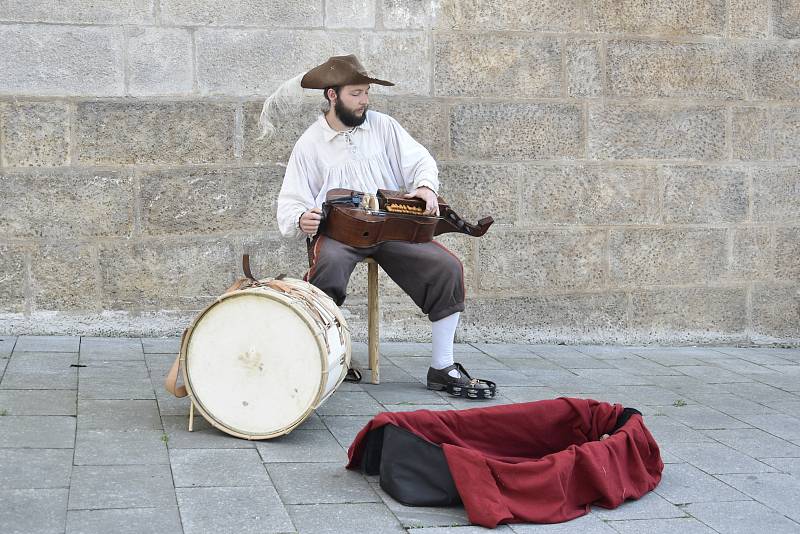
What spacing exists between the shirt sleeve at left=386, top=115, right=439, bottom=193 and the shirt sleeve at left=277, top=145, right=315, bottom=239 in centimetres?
42

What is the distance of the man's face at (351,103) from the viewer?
481 cm

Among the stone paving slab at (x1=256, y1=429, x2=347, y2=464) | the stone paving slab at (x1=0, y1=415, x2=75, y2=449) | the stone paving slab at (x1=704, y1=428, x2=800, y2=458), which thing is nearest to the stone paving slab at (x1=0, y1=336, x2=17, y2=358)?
the stone paving slab at (x1=0, y1=415, x2=75, y2=449)

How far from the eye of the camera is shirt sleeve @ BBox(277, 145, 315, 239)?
187 inches

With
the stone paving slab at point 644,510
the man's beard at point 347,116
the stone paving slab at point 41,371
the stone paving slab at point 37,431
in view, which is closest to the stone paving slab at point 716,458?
the stone paving slab at point 644,510

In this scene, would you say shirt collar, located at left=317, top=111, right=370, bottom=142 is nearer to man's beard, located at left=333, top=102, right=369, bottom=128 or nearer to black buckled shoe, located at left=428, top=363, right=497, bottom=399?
man's beard, located at left=333, top=102, right=369, bottom=128

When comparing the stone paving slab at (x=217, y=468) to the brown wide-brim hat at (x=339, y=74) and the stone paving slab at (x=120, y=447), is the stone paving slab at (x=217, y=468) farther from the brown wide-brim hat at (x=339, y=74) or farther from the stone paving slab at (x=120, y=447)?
the brown wide-brim hat at (x=339, y=74)

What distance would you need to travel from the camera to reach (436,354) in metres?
4.84

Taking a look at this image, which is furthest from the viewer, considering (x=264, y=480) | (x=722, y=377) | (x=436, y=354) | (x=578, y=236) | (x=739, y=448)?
(x=578, y=236)

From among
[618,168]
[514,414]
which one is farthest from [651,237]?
[514,414]

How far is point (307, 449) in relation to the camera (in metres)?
3.73

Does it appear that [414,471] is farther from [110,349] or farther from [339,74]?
[110,349]

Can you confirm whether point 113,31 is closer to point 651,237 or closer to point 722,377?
point 651,237

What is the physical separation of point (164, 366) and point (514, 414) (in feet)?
6.70

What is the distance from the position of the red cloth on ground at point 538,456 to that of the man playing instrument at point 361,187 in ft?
3.14
